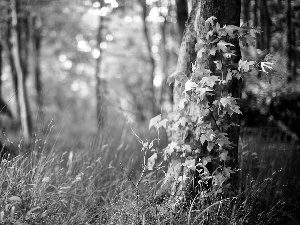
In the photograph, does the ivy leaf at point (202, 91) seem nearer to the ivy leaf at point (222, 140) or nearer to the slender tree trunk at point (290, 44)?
the ivy leaf at point (222, 140)

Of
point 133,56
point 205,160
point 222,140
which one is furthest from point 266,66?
point 133,56

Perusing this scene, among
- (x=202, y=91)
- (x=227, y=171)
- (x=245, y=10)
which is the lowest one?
(x=227, y=171)

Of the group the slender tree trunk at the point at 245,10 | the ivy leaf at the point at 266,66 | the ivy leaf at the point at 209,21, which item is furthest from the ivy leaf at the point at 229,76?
the slender tree trunk at the point at 245,10

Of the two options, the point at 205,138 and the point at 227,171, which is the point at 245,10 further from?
the point at 227,171

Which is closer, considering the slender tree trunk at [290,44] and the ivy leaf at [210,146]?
the ivy leaf at [210,146]

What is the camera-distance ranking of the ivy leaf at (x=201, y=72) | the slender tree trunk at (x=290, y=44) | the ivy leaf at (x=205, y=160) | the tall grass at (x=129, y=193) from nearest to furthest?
the tall grass at (x=129, y=193) < the ivy leaf at (x=201, y=72) < the ivy leaf at (x=205, y=160) < the slender tree trunk at (x=290, y=44)

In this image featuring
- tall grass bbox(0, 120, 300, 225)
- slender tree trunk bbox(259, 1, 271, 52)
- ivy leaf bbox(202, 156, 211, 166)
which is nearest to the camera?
tall grass bbox(0, 120, 300, 225)

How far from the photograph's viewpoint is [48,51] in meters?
14.8

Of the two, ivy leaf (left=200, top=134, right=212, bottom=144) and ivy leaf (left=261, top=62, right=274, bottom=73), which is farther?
ivy leaf (left=200, top=134, right=212, bottom=144)

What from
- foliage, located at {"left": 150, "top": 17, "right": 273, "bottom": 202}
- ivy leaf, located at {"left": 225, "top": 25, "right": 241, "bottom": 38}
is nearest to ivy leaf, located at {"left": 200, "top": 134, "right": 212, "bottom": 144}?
foliage, located at {"left": 150, "top": 17, "right": 273, "bottom": 202}

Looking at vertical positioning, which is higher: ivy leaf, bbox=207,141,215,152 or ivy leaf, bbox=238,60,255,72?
ivy leaf, bbox=238,60,255,72

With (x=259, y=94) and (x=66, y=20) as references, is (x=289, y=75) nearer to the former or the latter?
(x=259, y=94)

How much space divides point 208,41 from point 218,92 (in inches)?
16.8

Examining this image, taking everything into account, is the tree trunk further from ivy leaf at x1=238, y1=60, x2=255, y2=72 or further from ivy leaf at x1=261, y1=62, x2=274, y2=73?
ivy leaf at x1=261, y1=62, x2=274, y2=73
